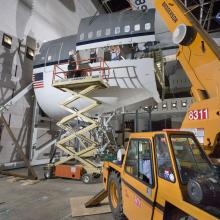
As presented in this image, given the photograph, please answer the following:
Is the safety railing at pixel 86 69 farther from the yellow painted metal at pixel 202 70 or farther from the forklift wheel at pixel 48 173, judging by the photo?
the yellow painted metal at pixel 202 70

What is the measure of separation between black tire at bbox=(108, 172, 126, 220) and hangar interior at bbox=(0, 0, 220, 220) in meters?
0.12

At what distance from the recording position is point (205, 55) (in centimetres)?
381

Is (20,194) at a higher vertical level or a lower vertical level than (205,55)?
lower

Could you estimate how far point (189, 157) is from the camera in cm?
286

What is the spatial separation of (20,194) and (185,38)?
618cm

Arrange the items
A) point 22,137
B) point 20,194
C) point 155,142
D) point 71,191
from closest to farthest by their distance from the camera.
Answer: point 155,142, point 20,194, point 71,191, point 22,137

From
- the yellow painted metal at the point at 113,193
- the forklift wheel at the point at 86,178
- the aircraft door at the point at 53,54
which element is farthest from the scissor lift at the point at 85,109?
the yellow painted metal at the point at 113,193

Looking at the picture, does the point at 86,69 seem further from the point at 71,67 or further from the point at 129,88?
the point at 129,88

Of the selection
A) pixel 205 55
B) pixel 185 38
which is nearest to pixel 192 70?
pixel 205 55

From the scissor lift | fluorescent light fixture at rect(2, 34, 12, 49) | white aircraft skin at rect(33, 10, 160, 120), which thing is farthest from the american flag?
the scissor lift

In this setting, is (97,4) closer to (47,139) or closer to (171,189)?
(47,139)

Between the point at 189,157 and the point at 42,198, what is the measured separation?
15.1 feet

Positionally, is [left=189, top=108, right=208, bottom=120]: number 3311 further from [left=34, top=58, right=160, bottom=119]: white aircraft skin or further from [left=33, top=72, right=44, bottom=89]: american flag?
[left=33, top=72, right=44, bottom=89]: american flag

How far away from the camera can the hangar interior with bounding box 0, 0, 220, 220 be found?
16.3 feet
